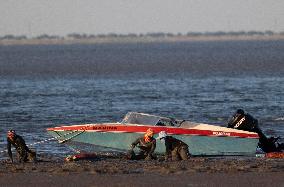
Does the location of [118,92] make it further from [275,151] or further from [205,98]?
[275,151]

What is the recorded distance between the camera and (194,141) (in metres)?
33.4

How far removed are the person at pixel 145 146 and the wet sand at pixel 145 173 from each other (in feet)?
2.50

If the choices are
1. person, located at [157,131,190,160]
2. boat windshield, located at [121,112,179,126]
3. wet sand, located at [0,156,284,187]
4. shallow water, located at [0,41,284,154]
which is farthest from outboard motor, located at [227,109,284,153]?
shallow water, located at [0,41,284,154]

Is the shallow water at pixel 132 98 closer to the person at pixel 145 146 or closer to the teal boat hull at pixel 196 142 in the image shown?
the teal boat hull at pixel 196 142

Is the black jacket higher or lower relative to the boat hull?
higher

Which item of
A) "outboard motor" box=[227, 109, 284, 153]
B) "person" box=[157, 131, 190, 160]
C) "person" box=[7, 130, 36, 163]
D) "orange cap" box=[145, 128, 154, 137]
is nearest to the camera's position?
"person" box=[7, 130, 36, 163]

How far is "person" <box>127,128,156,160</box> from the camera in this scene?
31.8 meters

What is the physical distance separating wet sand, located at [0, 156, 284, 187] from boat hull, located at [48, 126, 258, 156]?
1.87 m

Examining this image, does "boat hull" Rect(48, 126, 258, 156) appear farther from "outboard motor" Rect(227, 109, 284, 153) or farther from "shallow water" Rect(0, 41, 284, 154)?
"shallow water" Rect(0, 41, 284, 154)

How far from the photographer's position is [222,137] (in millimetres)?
33250

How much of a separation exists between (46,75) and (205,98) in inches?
1546

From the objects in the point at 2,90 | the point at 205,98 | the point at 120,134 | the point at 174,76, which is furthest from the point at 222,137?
the point at 174,76

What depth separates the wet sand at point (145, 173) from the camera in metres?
25.1

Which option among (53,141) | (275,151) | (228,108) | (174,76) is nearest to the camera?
(275,151)
